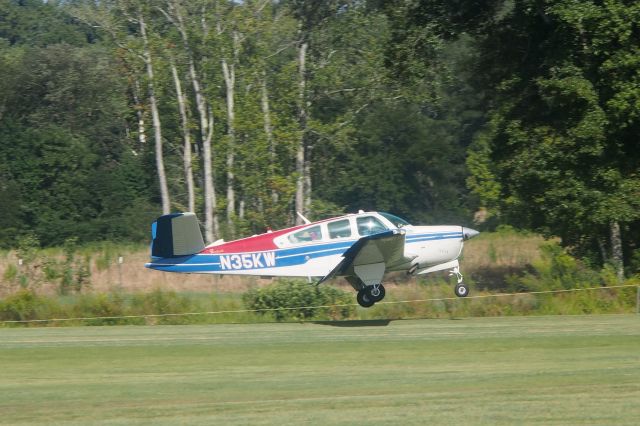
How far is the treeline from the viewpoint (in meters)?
25.5

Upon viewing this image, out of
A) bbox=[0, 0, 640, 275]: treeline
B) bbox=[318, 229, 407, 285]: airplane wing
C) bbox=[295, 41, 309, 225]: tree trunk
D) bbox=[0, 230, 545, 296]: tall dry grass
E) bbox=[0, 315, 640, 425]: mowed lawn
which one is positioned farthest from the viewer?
bbox=[295, 41, 309, 225]: tree trunk

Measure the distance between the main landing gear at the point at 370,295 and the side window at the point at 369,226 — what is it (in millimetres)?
1155

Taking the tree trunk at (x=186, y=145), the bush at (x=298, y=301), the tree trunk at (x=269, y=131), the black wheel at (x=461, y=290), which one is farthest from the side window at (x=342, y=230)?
the tree trunk at (x=186, y=145)

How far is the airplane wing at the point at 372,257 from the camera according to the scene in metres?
20.1

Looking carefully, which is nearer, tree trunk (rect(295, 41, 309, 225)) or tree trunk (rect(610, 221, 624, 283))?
tree trunk (rect(610, 221, 624, 283))

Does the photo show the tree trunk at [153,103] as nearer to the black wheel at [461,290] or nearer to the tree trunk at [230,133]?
the tree trunk at [230,133]

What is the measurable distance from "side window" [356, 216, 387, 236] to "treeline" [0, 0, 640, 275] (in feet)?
21.3

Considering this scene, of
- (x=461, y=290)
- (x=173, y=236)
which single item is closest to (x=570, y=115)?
(x=461, y=290)

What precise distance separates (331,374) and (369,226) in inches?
302

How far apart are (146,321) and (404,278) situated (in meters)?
13.8

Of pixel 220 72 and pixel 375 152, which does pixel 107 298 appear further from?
pixel 375 152

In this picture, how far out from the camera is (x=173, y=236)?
70.1ft

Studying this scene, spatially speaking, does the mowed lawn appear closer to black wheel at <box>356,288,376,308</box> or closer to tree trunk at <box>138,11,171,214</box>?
black wheel at <box>356,288,376,308</box>

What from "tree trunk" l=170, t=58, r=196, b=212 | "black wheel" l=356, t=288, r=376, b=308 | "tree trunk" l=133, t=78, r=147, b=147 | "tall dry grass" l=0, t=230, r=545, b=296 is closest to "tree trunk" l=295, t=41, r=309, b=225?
"tree trunk" l=170, t=58, r=196, b=212
